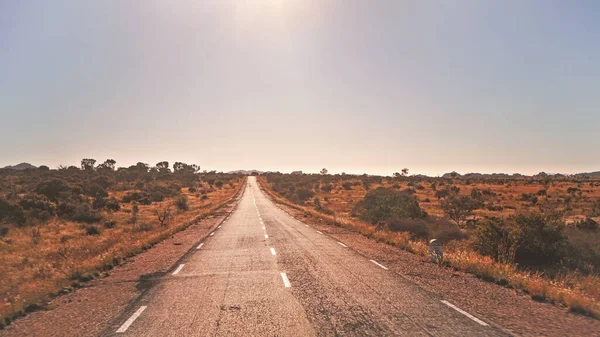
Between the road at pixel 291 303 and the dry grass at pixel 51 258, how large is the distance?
2.56m

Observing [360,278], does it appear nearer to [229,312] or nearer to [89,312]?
[229,312]

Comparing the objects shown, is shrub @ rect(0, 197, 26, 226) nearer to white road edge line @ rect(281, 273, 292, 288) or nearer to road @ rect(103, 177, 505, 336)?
road @ rect(103, 177, 505, 336)

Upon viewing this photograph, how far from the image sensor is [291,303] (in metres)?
8.24

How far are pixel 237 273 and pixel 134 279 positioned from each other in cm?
293

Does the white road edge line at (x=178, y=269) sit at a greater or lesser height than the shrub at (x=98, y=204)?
lesser

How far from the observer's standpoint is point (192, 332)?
655 centimetres

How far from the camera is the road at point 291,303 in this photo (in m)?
6.61

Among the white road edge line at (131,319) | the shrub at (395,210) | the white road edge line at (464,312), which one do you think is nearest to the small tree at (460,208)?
the shrub at (395,210)

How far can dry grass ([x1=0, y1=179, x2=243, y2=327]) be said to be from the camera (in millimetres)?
9867

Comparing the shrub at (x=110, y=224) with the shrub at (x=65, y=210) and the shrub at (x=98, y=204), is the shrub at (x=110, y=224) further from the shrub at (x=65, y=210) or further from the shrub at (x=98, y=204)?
the shrub at (x=98, y=204)

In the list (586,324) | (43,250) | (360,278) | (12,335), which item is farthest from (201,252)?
(586,324)

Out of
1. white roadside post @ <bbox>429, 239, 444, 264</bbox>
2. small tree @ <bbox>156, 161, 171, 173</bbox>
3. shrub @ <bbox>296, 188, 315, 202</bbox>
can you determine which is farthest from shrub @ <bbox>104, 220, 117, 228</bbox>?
small tree @ <bbox>156, 161, 171, 173</bbox>

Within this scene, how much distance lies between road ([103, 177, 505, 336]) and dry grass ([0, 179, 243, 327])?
256 centimetres

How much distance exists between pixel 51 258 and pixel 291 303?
50.3ft
